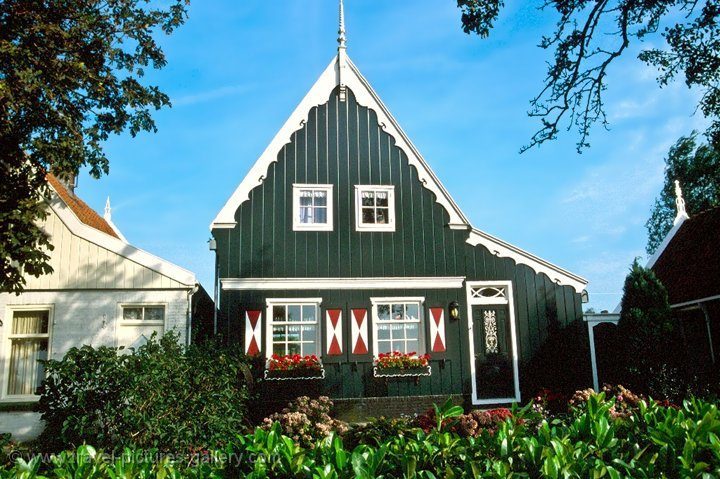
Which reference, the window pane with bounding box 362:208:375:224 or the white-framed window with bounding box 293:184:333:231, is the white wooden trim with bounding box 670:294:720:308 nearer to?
the window pane with bounding box 362:208:375:224

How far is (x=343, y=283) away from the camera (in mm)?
13844

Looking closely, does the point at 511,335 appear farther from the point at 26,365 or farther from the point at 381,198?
the point at 26,365

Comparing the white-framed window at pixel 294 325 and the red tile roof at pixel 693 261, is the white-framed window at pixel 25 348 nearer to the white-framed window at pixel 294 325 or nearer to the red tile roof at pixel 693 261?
the white-framed window at pixel 294 325

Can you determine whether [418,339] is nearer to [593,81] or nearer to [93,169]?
[593,81]

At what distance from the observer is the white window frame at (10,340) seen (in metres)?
12.5

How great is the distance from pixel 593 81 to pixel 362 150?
559 centimetres

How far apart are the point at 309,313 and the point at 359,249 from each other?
1848 mm

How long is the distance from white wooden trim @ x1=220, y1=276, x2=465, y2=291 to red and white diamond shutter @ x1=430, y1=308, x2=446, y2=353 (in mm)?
661

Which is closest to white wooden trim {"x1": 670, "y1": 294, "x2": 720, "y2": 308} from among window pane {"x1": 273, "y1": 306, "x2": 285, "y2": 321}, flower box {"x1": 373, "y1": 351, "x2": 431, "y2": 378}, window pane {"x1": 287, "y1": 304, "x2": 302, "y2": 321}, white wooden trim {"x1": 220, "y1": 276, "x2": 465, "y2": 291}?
white wooden trim {"x1": 220, "y1": 276, "x2": 465, "y2": 291}

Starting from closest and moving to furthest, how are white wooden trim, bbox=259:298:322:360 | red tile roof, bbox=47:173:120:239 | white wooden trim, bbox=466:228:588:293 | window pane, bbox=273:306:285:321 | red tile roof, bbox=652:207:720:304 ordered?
white wooden trim, bbox=259:298:322:360 < window pane, bbox=273:306:285:321 < white wooden trim, bbox=466:228:588:293 < red tile roof, bbox=47:173:120:239 < red tile roof, bbox=652:207:720:304

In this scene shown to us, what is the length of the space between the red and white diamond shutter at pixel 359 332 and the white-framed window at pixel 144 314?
13.3ft

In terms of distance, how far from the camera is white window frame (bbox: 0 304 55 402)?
12477mm

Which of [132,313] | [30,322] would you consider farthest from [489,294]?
[30,322]

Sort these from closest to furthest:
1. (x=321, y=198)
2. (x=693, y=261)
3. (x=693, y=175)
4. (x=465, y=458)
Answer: (x=465, y=458) → (x=321, y=198) → (x=693, y=261) → (x=693, y=175)
